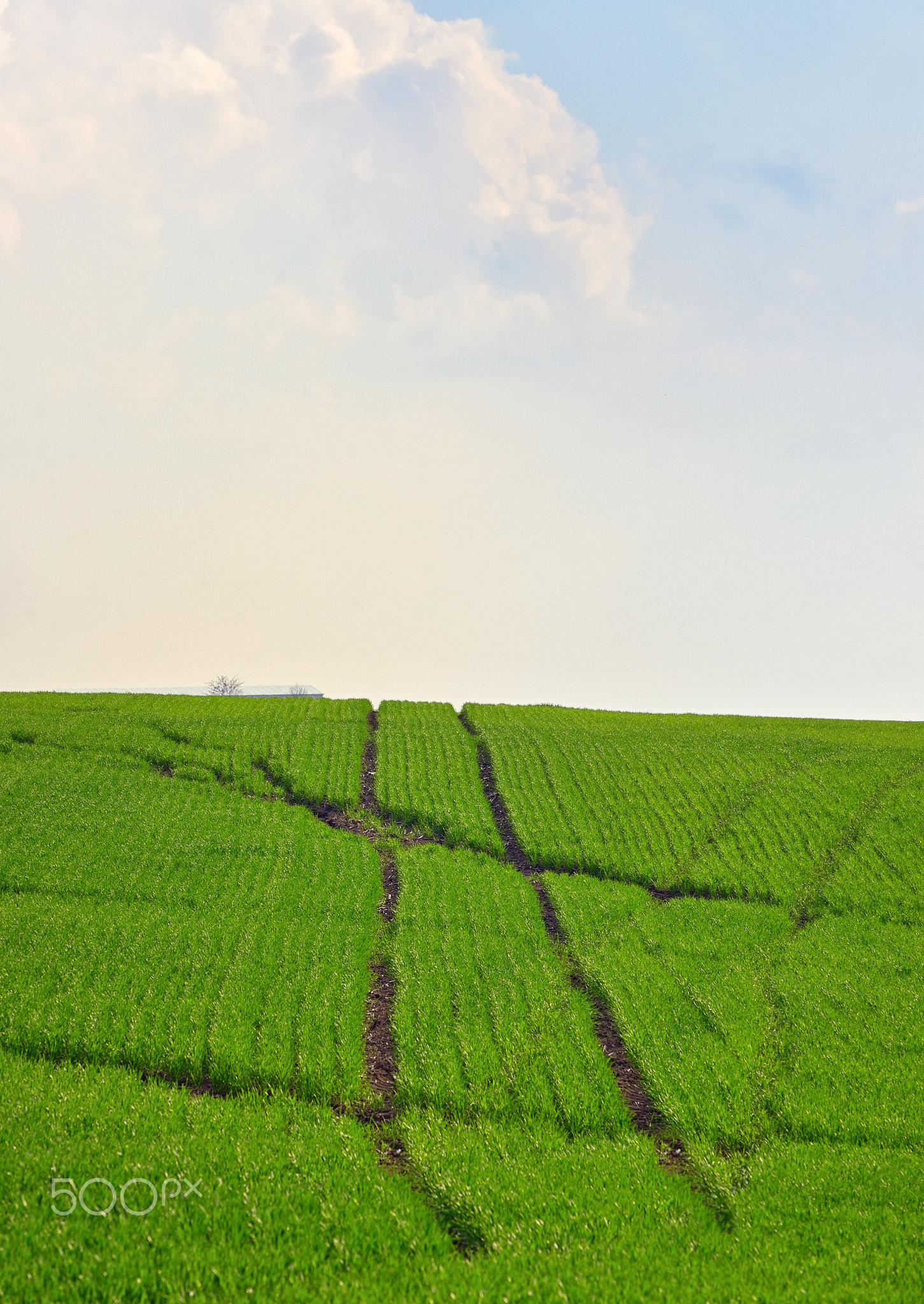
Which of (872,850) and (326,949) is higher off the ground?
(872,850)

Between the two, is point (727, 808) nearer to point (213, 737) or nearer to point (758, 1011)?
point (758, 1011)

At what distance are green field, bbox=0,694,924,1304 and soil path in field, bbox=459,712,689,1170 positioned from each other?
0.20 m

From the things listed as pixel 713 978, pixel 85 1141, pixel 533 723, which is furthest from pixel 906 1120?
pixel 533 723

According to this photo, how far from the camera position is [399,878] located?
88.5 feet

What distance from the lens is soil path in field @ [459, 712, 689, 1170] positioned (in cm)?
1461

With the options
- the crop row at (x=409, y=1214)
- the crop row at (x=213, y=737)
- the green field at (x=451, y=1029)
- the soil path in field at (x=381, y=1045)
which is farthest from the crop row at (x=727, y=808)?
the crop row at (x=409, y=1214)

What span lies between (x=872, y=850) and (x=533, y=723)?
22.6 metres

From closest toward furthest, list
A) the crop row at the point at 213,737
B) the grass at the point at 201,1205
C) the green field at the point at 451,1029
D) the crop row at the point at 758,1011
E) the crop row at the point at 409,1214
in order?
the grass at the point at 201,1205 < the crop row at the point at 409,1214 < the green field at the point at 451,1029 < the crop row at the point at 758,1011 < the crop row at the point at 213,737

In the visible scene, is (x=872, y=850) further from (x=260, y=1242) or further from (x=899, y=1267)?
(x=260, y=1242)

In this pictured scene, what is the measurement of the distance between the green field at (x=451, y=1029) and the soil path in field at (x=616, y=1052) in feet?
0.65

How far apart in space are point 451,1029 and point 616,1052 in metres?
A: 4.13

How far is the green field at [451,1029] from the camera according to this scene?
10398mm

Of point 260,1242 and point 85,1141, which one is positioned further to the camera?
point 85,1141

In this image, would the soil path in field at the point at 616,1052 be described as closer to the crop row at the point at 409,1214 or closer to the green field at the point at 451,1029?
the green field at the point at 451,1029
